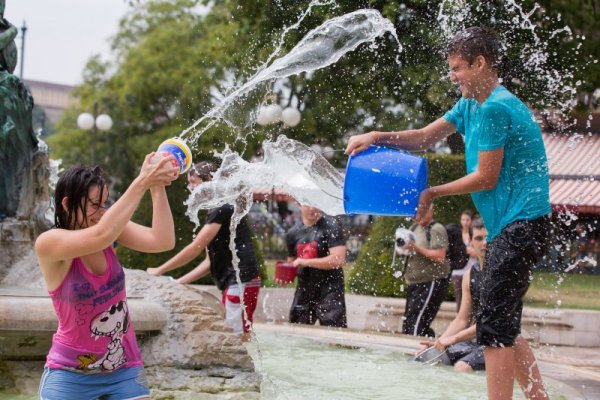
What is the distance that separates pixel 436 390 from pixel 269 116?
1134cm

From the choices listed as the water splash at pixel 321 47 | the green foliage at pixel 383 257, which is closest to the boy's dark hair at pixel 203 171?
the water splash at pixel 321 47

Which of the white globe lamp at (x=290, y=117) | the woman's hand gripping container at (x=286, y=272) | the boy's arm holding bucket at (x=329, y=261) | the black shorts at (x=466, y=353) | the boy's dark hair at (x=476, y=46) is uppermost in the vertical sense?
the white globe lamp at (x=290, y=117)

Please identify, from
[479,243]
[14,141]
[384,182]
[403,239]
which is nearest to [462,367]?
[479,243]

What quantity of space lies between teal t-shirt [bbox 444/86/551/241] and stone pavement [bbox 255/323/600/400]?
1498 mm

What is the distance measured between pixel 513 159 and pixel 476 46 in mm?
501

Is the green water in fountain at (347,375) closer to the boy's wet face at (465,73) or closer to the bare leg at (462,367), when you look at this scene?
the bare leg at (462,367)

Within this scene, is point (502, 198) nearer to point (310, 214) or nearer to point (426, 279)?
point (310, 214)

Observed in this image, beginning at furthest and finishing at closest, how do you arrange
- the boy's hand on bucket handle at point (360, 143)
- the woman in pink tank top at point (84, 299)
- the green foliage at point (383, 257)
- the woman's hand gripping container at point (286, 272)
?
1. the green foliage at point (383, 257)
2. the woman's hand gripping container at point (286, 272)
3. the boy's hand on bucket handle at point (360, 143)
4. the woman in pink tank top at point (84, 299)

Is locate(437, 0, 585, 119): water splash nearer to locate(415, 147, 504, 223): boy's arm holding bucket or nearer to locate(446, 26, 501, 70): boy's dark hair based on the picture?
locate(446, 26, 501, 70): boy's dark hair

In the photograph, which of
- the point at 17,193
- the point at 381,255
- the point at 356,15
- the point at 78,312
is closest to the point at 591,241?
the point at 381,255

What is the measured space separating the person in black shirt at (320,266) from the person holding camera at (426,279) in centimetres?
85

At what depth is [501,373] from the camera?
3.78m

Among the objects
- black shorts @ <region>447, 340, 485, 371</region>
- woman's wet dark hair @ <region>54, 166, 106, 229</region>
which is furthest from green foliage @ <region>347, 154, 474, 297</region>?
woman's wet dark hair @ <region>54, 166, 106, 229</region>

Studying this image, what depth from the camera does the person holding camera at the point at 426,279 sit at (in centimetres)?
796
